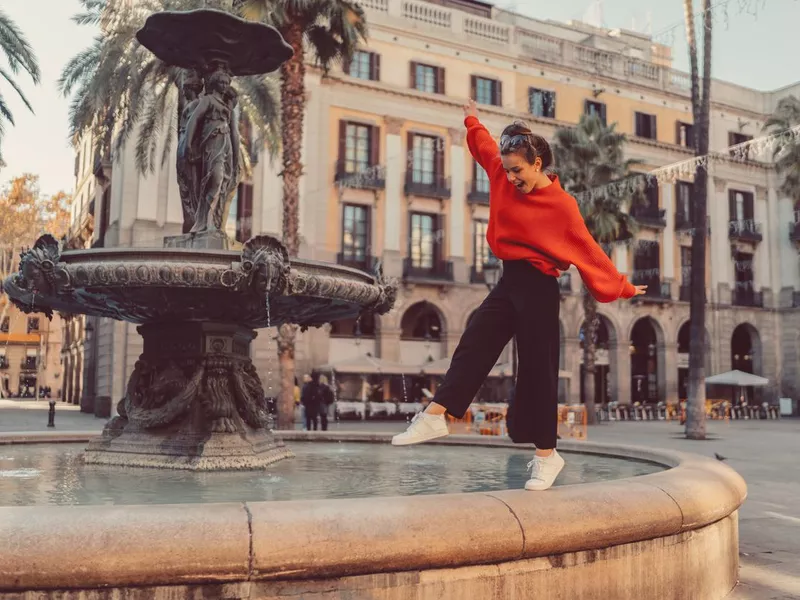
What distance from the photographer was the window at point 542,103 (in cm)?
3647

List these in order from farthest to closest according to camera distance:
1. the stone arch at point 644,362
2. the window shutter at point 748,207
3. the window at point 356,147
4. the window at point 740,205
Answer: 1. the window shutter at point 748,207
2. the window at point 740,205
3. the stone arch at point 644,362
4. the window at point 356,147

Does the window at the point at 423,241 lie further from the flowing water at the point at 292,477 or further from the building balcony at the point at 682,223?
the flowing water at the point at 292,477

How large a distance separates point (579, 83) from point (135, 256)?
35.4 m

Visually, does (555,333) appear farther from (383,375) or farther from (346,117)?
(346,117)

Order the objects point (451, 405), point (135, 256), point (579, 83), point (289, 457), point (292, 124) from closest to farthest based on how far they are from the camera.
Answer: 1. point (451, 405)
2. point (135, 256)
3. point (289, 457)
4. point (292, 124)
5. point (579, 83)

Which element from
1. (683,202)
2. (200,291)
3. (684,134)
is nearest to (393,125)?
(683,202)

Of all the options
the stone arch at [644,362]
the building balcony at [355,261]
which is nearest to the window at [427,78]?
the building balcony at [355,261]

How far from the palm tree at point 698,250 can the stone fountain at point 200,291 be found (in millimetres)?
15189

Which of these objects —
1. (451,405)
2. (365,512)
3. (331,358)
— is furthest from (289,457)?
(331,358)

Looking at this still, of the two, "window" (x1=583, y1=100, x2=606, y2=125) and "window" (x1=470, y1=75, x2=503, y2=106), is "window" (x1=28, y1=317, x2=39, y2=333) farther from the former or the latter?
"window" (x1=583, y1=100, x2=606, y2=125)

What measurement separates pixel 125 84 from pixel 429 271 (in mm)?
16941

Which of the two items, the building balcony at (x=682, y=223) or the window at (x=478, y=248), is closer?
the window at (x=478, y=248)

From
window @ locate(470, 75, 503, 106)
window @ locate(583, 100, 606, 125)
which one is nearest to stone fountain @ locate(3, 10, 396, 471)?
window @ locate(470, 75, 503, 106)

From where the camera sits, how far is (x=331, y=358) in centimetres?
3080
